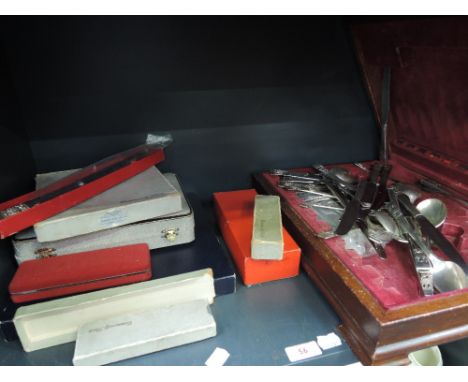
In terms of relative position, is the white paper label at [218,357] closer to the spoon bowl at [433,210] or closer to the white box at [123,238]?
the white box at [123,238]

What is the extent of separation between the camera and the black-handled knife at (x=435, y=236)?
62 centimetres

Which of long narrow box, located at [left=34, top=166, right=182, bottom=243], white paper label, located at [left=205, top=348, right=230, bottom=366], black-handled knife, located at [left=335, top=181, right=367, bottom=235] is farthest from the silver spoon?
long narrow box, located at [left=34, top=166, right=182, bottom=243]

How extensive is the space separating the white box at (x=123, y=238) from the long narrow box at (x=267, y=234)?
165 millimetres

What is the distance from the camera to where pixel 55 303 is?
1.88 feet

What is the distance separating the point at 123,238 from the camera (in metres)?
0.71

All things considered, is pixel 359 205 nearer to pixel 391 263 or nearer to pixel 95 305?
pixel 391 263

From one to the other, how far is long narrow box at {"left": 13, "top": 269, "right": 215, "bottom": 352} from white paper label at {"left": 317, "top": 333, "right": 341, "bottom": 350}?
229 millimetres

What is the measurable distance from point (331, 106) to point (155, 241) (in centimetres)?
70

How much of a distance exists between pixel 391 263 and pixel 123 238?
569 mm

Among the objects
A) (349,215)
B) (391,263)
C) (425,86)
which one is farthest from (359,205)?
(425,86)

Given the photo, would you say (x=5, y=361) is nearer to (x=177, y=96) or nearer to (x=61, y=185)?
(x=61, y=185)

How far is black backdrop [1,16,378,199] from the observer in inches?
31.6

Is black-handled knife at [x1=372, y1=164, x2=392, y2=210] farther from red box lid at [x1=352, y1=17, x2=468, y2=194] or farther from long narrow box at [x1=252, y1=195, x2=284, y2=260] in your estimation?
long narrow box at [x1=252, y1=195, x2=284, y2=260]

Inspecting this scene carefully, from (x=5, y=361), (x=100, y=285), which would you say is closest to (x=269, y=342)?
(x=100, y=285)
